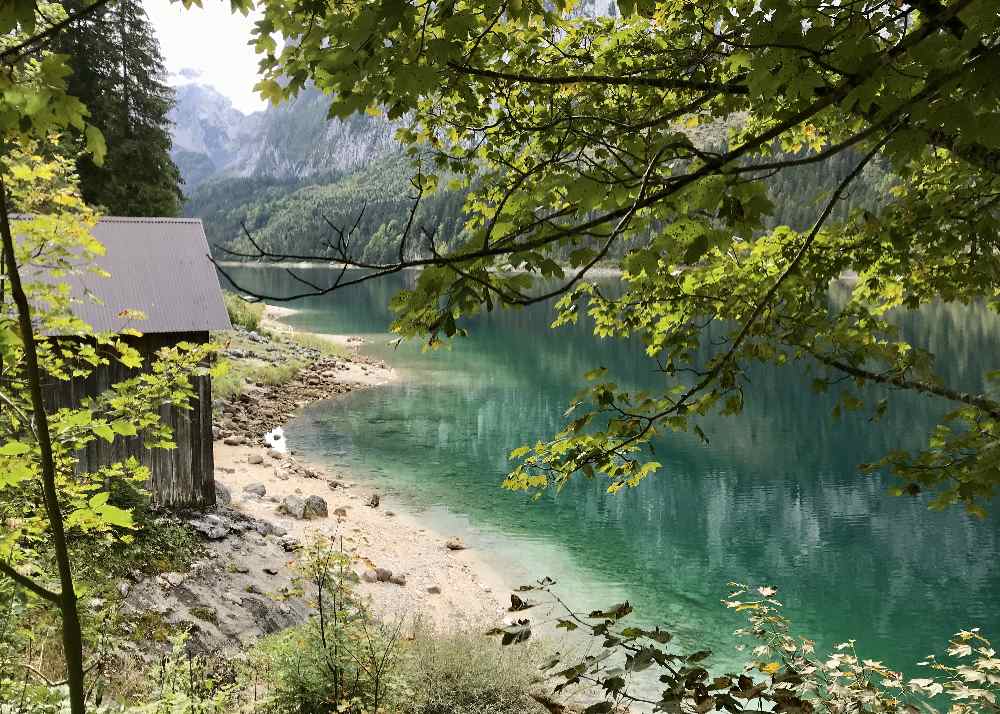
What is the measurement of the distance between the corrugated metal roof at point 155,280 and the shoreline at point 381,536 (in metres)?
3.99

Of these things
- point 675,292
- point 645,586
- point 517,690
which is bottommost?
point 645,586

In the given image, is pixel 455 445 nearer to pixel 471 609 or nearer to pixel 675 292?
pixel 471 609

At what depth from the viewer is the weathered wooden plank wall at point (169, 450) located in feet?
36.2

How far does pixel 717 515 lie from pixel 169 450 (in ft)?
37.9

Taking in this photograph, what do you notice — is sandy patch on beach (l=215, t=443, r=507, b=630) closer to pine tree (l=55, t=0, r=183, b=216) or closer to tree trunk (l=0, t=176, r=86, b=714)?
tree trunk (l=0, t=176, r=86, b=714)

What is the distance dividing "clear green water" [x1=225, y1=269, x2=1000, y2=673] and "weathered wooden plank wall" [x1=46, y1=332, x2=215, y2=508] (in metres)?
5.50

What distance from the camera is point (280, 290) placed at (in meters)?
86.2

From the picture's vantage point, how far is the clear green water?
41.2 feet

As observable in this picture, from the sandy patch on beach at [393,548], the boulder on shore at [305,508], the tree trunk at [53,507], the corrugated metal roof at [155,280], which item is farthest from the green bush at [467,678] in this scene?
the boulder on shore at [305,508]

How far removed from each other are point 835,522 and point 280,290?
257ft

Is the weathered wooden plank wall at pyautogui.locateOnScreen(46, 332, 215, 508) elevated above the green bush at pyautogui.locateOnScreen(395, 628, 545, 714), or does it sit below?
above

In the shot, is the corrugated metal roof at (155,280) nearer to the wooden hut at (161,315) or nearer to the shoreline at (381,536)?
the wooden hut at (161,315)

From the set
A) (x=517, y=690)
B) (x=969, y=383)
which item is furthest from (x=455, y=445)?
(x=969, y=383)

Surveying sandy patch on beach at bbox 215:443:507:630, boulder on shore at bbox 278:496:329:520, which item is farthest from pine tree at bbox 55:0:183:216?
boulder on shore at bbox 278:496:329:520
